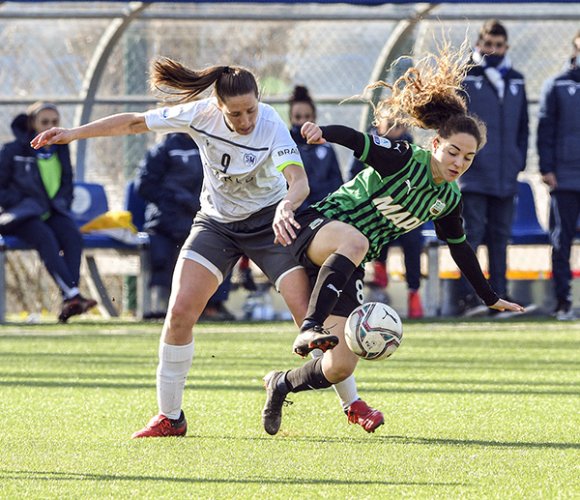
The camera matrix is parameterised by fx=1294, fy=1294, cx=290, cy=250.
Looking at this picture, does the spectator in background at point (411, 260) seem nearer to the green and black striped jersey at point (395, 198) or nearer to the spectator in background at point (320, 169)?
the spectator in background at point (320, 169)

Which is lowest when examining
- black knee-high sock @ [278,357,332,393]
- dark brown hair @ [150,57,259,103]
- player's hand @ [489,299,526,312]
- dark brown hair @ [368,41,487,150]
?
black knee-high sock @ [278,357,332,393]

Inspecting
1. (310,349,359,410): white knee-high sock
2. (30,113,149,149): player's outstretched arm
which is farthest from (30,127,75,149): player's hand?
(310,349,359,410): white knee-high sock

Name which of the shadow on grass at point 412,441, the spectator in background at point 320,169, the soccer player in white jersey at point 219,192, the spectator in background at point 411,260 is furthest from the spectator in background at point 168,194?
the shadow on grass at point 412,441

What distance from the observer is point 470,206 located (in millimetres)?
11336

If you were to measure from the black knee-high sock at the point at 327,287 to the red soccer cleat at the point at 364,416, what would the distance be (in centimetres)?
53

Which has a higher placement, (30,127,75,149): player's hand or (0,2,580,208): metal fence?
(30,127,75,149): player's hand

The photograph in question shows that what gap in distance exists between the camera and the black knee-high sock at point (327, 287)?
526cm

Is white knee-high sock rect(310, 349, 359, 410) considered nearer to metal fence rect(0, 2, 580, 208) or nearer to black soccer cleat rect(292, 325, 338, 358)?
black soccer cleat rect(292, 325, 338, 358)

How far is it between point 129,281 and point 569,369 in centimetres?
637

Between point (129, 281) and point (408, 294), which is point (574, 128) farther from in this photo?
point (129, 281)

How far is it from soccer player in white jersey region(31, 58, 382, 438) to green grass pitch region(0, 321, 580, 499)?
35 centimetres

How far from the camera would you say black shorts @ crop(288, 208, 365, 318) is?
5688mm

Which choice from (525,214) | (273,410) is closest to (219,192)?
(273,410)

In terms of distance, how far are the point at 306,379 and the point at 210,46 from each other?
24.6 feet
